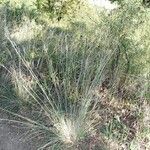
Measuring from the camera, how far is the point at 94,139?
4242 millimetres

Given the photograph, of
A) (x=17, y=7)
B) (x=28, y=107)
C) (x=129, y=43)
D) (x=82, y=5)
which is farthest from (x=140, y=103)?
(x=82, y=5)

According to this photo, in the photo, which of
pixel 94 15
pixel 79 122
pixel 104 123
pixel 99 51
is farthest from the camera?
pixel 94 15

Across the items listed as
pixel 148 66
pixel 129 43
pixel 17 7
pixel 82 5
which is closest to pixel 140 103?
pixel 148 66

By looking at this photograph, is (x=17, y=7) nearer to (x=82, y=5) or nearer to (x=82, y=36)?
(x=82, y=5)

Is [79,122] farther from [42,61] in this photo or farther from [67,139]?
[42,61]

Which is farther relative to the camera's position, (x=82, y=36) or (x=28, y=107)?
(x=82, y=36)

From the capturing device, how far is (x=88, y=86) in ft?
13.9

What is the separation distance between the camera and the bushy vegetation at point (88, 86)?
4180mm

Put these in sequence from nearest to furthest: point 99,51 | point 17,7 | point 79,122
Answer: point 79,122 → point 99,51 → point 17,7

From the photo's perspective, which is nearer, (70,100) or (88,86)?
(88,86)

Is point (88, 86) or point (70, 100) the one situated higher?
point (88, 86)

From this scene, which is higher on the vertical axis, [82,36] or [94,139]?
[82,36]

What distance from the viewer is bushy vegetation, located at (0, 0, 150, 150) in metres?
4.18

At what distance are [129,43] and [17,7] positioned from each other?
12.9 ft
